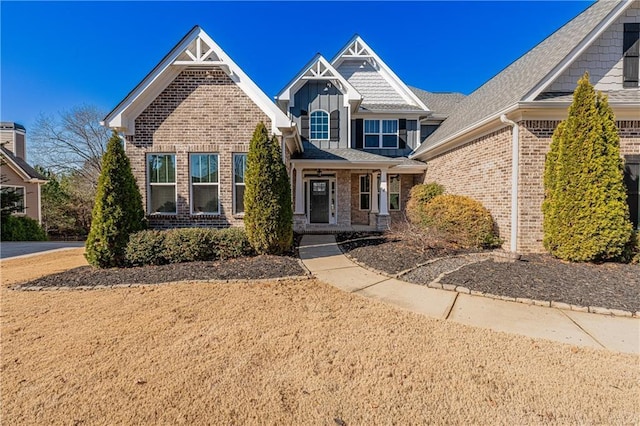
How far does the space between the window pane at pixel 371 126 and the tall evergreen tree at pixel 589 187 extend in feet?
29.3

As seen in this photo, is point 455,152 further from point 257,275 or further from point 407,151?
point 257,275

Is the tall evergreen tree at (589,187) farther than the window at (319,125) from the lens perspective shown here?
No

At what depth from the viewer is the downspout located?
23.9ft

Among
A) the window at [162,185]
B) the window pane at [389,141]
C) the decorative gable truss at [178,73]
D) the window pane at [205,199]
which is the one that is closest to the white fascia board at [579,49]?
the decorative gable truss at [178,73]

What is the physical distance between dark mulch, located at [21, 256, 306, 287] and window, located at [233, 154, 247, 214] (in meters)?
2.15

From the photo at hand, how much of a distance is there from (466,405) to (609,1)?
1161 cm

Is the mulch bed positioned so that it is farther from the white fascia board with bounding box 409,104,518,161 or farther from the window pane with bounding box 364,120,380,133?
the window pane with bounding box 364,120,380,133

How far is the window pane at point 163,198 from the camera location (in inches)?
331

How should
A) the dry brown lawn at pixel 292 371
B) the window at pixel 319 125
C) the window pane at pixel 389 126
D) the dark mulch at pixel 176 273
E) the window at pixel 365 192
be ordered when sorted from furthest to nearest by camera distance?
the window pane at pixel 389 126
the window at pixel 365 192
the window at pixel 319 125
the dark mulch at pixel 176 273
the dry brown lawn at pixel 292 371

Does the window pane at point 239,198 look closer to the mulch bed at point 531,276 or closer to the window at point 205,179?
the window at point 205,179

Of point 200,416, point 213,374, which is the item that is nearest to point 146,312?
point 213,374

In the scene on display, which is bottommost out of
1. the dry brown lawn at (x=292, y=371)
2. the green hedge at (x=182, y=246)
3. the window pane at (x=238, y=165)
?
the dry brown lawn at (x=292, y=371)

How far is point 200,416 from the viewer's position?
217 centimetres

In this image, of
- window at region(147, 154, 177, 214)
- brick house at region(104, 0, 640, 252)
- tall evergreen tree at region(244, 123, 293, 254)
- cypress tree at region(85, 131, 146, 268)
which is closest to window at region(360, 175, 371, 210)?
brick house at region(104, 0, 640, 252)
